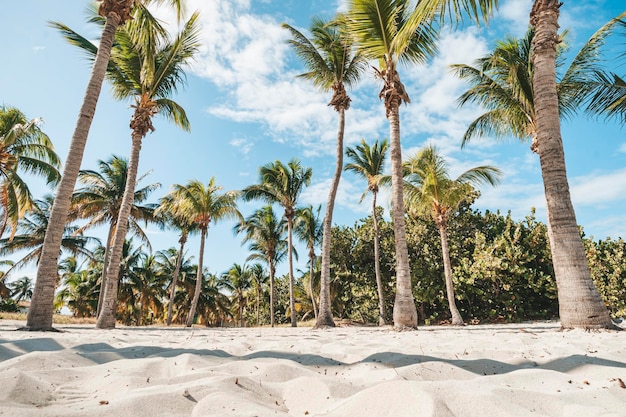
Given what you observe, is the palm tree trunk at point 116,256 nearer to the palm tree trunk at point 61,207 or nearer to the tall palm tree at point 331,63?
the palm tree trunk at point 61,207

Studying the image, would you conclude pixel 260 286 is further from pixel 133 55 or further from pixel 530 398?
pixel 530 398

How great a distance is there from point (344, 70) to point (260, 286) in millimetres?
29028

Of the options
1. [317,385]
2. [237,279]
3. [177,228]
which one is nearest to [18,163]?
[177,228]

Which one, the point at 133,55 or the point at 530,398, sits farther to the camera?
the point at 133,55

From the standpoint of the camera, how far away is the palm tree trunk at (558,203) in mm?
5684

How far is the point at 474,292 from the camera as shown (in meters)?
16.7

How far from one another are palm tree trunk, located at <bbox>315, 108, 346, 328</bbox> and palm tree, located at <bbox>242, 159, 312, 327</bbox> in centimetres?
659

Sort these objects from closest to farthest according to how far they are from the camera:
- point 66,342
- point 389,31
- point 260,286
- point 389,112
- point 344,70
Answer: point 66,342 < point 389,31 < point 389,112 < point 344,70 < point 260,286

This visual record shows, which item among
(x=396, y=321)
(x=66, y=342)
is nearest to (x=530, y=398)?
(x=66, y=342)

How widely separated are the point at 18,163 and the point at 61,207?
1102 cm

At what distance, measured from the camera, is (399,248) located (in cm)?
859

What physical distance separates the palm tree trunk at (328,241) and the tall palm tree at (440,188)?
341cm

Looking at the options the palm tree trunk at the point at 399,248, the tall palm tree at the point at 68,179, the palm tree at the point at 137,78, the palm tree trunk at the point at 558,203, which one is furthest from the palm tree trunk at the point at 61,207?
the palm tree trunk at the point at 558,203

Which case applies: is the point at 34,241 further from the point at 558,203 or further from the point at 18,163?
the point at 558,203
